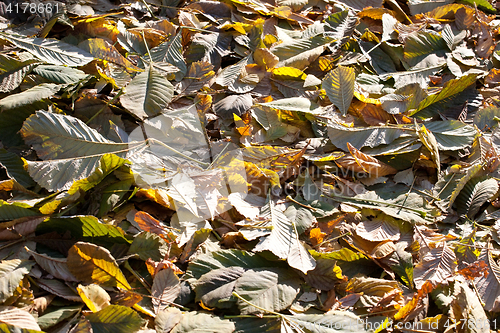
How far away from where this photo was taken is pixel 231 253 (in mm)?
1178

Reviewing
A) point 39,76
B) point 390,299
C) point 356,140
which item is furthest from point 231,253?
point 39,76

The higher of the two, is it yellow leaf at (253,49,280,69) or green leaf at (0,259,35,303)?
yellow leaf at (253,49,280,69)

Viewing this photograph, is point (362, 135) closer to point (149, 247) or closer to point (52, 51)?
point (149, 247)

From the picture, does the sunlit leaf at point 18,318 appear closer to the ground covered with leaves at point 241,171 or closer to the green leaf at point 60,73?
the ground covered with leaves at point 241,171

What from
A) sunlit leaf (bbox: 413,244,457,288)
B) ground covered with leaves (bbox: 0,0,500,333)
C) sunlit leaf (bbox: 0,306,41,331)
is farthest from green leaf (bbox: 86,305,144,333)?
sunlit leaf (bbox: 413,244,457,288)

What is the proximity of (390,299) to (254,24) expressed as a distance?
134 centimetres

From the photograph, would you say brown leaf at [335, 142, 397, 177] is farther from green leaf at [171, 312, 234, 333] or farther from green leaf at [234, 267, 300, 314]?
green leaf at [171, 312, 234, 333]

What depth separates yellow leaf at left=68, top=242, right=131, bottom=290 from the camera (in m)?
1.05

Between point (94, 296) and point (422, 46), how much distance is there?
182cm

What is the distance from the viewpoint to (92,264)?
1.05 meters

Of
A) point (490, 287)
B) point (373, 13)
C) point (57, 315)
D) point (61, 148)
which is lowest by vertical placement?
point (490, 287)

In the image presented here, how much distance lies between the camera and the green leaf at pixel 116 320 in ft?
3.18

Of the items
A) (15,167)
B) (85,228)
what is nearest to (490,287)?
(85,228)

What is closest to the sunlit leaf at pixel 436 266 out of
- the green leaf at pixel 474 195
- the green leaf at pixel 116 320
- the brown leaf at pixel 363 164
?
the green leaf at pixel 474 195
